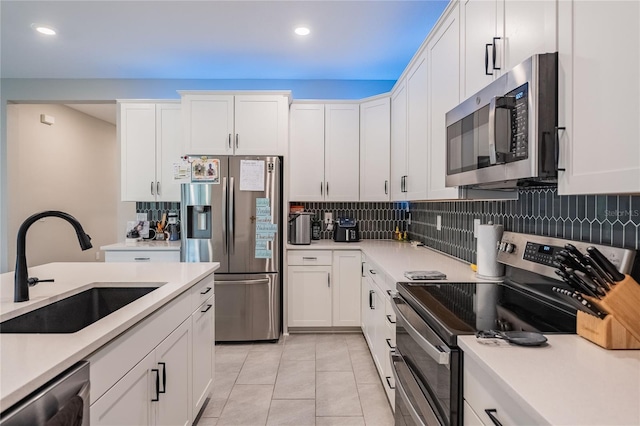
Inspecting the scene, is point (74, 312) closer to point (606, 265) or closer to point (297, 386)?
point (297, 386)

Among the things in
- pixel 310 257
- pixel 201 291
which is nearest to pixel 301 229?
pixel 310 257

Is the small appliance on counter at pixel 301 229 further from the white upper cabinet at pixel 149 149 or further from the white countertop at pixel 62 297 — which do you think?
the white countertop at pixel 62 297

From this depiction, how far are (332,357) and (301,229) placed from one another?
127cm

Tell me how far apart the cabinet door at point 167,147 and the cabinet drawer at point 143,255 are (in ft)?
2.09

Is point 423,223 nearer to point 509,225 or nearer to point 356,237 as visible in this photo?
point 356,237

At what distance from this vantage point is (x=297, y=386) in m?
2.52

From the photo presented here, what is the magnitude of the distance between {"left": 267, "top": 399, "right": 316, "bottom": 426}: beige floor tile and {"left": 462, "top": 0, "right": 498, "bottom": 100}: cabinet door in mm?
2059

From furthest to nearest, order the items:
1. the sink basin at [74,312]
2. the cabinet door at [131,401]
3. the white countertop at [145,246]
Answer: the white countertop at [145,246] → the sink basin at [74,312] → the cabinet door at [131,401]

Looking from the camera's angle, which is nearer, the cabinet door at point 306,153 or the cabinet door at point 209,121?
the cabinet door at point 209,121

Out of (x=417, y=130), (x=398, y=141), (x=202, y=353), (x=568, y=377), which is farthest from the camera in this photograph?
(x=398, y=141)

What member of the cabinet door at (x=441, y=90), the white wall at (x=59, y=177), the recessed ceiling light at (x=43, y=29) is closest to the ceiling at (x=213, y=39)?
the recessed ceiling light at (x=43, y=29)

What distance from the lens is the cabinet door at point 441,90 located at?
1.91m

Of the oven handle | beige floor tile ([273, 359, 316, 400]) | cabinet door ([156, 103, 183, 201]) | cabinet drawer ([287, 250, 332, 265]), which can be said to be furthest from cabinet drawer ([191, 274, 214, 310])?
cabinet door ([156, 103, 183, 201])

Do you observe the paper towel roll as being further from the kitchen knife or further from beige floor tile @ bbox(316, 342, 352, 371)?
beige floor tile @ bbox(316, 342, 352, 371)
